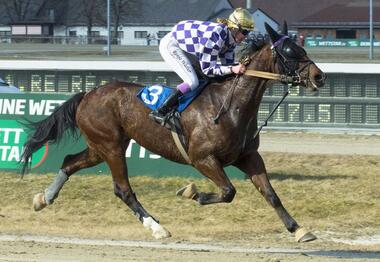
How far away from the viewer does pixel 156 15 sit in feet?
250

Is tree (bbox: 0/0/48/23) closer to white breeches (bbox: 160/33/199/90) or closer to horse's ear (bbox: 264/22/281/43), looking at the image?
white breeches (bbox: 160/33/199/90)

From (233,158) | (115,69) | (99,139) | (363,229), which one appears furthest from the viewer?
(115,69)

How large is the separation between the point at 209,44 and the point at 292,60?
75cm

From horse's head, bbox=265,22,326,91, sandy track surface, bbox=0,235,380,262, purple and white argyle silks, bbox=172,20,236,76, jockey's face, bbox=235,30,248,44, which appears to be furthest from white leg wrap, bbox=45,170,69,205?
horse's head, bbox=265,22,326,91

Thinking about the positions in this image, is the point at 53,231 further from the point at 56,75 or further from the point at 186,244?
the point at 56,75

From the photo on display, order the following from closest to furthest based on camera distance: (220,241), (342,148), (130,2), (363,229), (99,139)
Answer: (99,139), (220,241), (363,229), (342,148), (130,2)

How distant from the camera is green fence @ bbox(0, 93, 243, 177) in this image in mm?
12586

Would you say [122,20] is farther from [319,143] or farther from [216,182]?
[216,182]

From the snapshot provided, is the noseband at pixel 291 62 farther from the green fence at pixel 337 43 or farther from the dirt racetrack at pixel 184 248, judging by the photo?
the green fence at pixel 337 43

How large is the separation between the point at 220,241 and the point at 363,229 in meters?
1.78

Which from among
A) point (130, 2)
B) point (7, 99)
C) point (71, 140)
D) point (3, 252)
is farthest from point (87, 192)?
point (130, 2)

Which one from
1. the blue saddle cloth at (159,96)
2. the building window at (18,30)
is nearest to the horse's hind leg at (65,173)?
the blue saddle cloth at (159,96)

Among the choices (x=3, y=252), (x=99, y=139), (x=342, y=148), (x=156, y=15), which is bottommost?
(x=156, y=15)

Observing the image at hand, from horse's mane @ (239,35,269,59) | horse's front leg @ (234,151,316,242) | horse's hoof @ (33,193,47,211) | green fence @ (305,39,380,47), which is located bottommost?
green fence @ (305,39,380,47)
